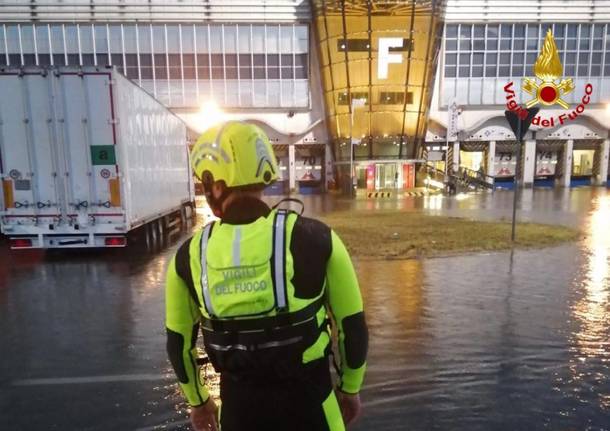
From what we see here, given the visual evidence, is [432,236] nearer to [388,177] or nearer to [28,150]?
[28,150]

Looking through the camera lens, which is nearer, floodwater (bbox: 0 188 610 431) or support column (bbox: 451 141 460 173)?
floodwater (bbox: 0 188 610 431)

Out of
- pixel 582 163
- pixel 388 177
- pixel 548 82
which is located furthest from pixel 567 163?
pixel 388 177

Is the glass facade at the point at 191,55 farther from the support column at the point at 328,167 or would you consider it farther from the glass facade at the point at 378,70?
the support column at the point at 328,167

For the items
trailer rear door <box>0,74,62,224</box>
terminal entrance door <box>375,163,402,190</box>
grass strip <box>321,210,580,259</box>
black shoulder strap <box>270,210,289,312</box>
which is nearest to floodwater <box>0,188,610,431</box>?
grass strip <box>321,210,580,259</box>

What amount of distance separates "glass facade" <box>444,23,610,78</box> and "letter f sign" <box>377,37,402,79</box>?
7.03 m

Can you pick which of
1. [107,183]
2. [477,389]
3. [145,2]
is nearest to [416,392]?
[477,389]

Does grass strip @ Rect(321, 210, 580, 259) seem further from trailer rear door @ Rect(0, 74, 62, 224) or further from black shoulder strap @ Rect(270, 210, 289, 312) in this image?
black shoulder strap @ Rect(270, 210, 289, 312)

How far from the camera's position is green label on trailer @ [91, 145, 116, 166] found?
34.5ft

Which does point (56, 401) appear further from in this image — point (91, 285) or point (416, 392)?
point (91, 285)

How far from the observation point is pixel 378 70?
119ft

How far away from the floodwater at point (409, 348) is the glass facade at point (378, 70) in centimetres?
2822

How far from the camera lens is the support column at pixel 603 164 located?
42.8 metres

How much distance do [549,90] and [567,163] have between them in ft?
23.6

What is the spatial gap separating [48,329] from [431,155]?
39456 mm
